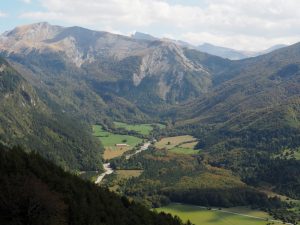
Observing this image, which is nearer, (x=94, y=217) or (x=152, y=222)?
(x=94, y=217)

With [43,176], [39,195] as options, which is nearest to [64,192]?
[43,176]

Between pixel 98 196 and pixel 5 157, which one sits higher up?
pixel 5 157

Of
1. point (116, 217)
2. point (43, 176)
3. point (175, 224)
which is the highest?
point (43, 176)

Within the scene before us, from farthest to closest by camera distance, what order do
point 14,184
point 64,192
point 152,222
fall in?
1. point 152,222
2. point 64,192
3. point 14,184

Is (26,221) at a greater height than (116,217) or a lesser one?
Answer: greater

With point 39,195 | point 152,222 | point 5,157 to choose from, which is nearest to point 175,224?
point 152,222

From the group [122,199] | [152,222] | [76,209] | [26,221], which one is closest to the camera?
[26,221]

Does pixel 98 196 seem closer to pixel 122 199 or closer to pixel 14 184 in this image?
pixel 122 199

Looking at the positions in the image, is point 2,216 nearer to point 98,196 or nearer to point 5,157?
point 5,157

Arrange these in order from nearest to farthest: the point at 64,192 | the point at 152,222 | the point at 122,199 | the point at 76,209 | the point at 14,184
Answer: the point at 14,184 < the point at 76,209 < the point at 64,192 < the point at 152,222 < the point at 122,199

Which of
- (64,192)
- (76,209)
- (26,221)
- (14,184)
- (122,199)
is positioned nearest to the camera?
(26,221)
